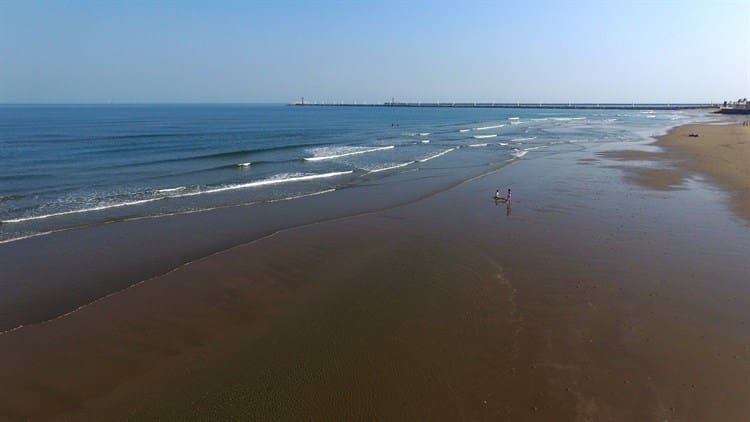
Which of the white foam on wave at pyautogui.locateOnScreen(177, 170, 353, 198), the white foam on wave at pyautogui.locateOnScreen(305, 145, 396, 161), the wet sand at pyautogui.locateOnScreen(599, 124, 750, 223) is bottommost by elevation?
the white foam on wave at pyautogui.locateOnScreen(177, 170, 353, 198)

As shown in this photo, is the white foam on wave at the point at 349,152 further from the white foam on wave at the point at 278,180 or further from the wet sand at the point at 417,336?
the wet sand at the point at 417,336

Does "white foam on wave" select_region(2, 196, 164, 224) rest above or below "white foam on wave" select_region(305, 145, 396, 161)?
A: below

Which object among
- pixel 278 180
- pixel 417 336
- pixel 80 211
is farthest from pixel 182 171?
pixel 417 336

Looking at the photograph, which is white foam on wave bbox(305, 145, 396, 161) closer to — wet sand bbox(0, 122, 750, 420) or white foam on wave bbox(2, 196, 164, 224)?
white foam on wave bbox(2, 196, 164, 224)

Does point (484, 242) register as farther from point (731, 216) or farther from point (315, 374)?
point (731, 216)

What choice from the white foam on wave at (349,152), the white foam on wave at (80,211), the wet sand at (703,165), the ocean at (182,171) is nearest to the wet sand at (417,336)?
the wet sand at (703,165)

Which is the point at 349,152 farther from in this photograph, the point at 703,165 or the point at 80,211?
the point at 703,165

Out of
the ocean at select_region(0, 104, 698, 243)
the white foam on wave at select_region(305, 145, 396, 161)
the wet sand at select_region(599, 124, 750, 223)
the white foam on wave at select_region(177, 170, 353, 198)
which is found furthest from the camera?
the white foam on wave at select_region(305, 145, 396, 161)

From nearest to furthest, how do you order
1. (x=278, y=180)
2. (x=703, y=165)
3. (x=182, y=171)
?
(x=278, y=180), (x=703, y=165), (x=182, y=171)

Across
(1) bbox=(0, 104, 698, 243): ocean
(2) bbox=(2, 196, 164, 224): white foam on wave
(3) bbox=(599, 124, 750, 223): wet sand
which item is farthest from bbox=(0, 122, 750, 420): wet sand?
(2) bbox=(2, 196, 164, 224): white foam on wave
